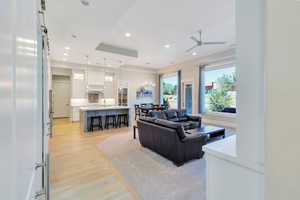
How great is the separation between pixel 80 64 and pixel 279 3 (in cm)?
908

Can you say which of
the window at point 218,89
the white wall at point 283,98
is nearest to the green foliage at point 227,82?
the window at point 218,89

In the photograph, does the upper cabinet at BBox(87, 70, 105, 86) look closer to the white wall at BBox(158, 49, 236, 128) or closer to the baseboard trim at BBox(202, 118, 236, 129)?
the white wall at BBox(158, 49, 236, 128)

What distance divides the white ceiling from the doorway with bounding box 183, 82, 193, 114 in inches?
126

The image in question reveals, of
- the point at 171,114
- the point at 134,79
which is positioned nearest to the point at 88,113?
the point at 171,114

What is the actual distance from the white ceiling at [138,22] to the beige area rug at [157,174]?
3309mm

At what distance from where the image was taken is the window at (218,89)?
6797 mm

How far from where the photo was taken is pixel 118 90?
9.45m

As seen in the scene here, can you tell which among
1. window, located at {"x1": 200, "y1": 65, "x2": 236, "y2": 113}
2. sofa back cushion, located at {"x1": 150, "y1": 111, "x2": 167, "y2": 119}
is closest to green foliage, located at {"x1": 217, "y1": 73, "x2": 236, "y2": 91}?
window, located at {"x1": 200, "y1": 65, "x2": 236, "y2": 113}

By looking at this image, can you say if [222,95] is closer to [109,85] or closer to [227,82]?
[227,82]

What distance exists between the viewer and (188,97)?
898cm

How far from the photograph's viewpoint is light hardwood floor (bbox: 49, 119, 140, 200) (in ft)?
7.02

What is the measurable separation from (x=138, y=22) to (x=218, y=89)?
5.25 m

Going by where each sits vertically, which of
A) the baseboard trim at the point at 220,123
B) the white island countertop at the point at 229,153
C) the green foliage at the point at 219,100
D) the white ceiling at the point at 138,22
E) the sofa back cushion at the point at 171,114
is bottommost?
the baseboard trim at the point at 220,123

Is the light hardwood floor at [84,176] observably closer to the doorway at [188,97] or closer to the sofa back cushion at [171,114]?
the sofa back cushion at [171,114]
